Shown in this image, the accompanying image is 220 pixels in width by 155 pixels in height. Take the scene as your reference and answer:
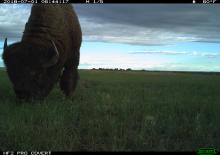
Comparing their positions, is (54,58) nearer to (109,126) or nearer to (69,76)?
(69,76)

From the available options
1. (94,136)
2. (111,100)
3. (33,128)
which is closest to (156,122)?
(94,136)

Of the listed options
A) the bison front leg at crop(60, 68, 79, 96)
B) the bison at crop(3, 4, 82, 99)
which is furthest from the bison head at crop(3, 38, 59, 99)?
the bison front leg at crop(60, 68, 79, 96)

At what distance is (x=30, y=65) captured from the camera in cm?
851

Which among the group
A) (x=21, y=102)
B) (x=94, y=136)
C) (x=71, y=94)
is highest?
(x=94, y=136)

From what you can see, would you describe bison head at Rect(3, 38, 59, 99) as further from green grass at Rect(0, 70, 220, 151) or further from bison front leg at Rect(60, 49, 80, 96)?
bison front leg at Rect(60, 49, 80, 96)

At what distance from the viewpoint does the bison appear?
8.45m

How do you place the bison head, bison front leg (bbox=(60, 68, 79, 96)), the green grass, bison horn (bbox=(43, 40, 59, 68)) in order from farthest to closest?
1. bison front leg (bbox=(60, 68, 79, 96))
2. bison horn (bbox=(43, 40, 59, 68))
3. the bison head
4. the green grass

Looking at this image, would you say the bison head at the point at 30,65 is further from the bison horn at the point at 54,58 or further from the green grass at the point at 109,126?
the green grass at the point at 109,126

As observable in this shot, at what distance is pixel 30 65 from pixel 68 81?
273 centimetres

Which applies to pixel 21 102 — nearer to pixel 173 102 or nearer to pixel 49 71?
pixel 49 71

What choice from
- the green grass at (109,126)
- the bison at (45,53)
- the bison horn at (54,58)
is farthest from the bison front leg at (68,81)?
the bison horn at (54,58)

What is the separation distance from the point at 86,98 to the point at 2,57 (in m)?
2.53

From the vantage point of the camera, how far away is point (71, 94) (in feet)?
36.6

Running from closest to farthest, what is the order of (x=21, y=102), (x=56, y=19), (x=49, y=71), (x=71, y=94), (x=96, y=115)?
(x=96, y=115)
(x=21, y=102)
(x=49, y=71)
(x=56, y=19)
(x=71, y=94)
